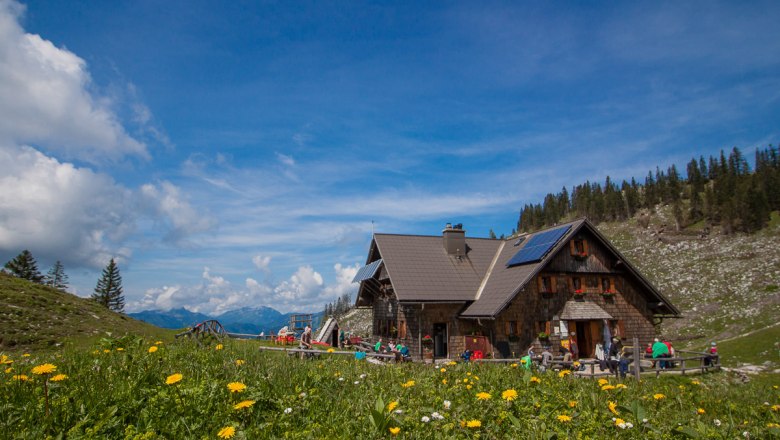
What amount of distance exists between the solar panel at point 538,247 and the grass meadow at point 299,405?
19.4 meters

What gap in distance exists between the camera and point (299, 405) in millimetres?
5430

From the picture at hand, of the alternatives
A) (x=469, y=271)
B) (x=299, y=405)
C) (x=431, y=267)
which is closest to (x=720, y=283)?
(x=469, y=271)

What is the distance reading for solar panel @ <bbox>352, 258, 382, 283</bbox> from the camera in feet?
103

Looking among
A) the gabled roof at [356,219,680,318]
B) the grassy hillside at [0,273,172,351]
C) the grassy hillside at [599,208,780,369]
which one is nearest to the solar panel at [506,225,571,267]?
the gabled roof at [356,219,680,318]

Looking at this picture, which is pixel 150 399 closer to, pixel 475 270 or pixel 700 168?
pixel 475 270

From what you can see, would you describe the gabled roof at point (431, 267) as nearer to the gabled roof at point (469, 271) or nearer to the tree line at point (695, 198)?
the gabled roof at point (469, 271)

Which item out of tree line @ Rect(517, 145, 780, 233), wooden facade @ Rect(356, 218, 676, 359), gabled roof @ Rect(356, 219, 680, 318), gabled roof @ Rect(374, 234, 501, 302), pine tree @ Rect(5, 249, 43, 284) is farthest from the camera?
tree line @ Rect(517, 145, 780, 233)

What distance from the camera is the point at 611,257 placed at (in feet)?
96.7

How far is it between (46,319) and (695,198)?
13788cm

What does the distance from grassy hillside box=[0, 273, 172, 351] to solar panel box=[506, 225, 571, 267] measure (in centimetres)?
2046

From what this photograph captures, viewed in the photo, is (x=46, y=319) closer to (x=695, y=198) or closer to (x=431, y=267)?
(x=431, y=267)

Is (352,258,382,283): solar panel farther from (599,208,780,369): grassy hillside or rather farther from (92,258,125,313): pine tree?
(92,258,125,313): pine tree

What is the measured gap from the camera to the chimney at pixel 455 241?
32.3 metres

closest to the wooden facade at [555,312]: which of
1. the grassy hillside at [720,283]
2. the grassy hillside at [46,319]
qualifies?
the grassy hillside at [720,283]
